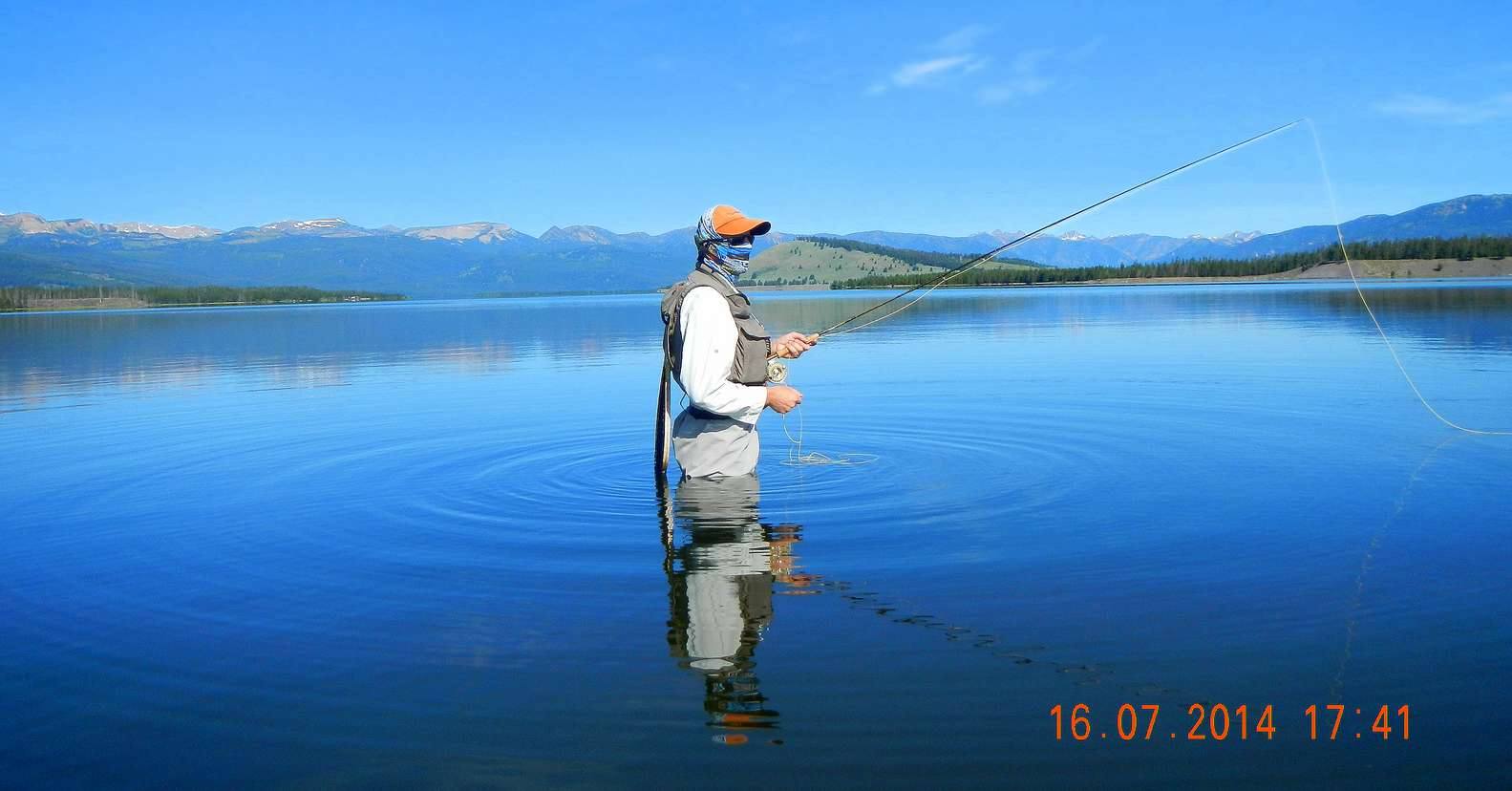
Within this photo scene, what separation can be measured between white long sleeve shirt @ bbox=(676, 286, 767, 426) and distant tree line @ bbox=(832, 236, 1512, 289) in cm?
10380

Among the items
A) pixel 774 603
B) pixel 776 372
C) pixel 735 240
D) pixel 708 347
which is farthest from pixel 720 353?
pixel 774 603

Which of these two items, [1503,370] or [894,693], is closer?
[894,693]

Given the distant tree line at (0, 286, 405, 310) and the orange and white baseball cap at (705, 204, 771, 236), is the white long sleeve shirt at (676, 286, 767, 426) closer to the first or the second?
the orange and white baseball cap at (705, 204, 771, 236)

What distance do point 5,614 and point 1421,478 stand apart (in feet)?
38.9

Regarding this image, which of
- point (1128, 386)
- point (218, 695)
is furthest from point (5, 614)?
point (1128, 386)

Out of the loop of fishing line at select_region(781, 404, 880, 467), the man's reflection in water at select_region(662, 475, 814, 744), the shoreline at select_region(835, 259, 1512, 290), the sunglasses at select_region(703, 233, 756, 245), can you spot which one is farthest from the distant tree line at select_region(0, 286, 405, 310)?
the sunglasses at select_region(703, 233, 756, 245)

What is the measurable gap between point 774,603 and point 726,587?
525 mm

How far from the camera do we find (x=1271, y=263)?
455 ft

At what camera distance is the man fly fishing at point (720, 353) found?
7.88 m

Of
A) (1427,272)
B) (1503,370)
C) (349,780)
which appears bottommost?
(349,780)

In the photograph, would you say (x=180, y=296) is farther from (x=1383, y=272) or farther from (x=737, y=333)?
(x=737, y=333)

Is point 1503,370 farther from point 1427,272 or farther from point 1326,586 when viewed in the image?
point 1427,272

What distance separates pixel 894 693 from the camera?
5.26 meters

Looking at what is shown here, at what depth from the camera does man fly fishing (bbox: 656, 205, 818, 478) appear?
7.88m
